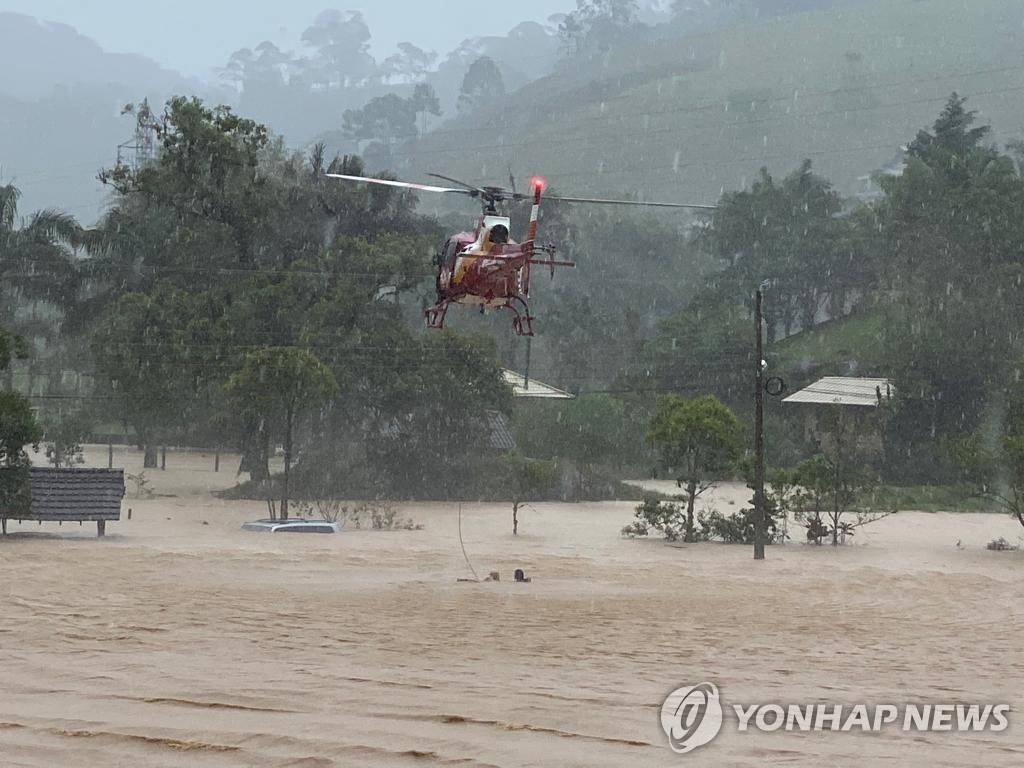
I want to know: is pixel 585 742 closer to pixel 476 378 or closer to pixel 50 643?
pixel 50 643

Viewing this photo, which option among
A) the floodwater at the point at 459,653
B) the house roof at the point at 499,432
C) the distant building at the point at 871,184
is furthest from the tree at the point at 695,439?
the distant building at the point at 871,184

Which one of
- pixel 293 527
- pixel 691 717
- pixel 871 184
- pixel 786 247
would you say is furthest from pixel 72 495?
pixel 871 184

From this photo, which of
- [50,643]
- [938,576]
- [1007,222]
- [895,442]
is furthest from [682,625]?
[1007,222]

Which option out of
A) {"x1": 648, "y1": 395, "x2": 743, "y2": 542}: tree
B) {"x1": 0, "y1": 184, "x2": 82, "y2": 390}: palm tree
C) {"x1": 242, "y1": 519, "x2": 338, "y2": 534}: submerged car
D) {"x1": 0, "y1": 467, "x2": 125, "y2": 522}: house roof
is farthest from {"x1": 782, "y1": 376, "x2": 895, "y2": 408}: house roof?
{"x1": 0, "y1": 467, "x2": 125, "y2": 522}: house roof

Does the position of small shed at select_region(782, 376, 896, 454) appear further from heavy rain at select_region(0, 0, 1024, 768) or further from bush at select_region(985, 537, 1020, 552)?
bush at select_region(985, 537, 1020, 552)

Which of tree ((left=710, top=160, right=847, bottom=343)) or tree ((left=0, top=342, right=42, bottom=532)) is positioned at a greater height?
tree ((left=710, top=160, right=847, bottom=343))

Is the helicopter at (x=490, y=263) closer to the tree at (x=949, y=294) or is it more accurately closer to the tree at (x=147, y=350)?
the tree at (x=147, y=350)
